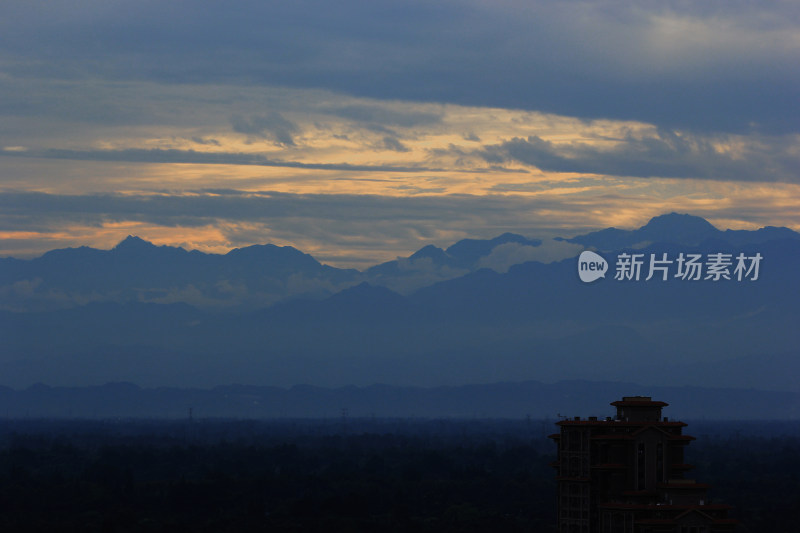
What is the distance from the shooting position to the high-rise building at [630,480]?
52.2 metres

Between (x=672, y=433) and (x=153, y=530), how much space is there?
129 m

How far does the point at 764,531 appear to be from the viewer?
166 metres

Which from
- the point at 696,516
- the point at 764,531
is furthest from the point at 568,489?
the point at 764,531

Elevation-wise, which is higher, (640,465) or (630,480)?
(640,465)

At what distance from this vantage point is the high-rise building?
52188 millimetres

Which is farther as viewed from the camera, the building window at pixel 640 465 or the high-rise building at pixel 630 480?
the building window at pixel 640 465

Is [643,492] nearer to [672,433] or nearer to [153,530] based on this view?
[672,433]

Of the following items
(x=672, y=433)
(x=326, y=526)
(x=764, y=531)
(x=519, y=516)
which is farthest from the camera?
(x=519, y=516)

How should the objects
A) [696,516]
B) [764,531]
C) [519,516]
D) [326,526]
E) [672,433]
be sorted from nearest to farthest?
1. [696,516]
2. [672,433]
3. [764,531]
4. [326,526]
5. [519,516]

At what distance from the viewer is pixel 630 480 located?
54.2m

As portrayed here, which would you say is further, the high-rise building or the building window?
the building window

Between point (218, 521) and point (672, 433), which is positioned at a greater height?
point (672, 433)

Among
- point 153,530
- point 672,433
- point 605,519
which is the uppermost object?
point 672,433

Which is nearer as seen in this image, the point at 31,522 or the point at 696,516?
the point at 696,516
